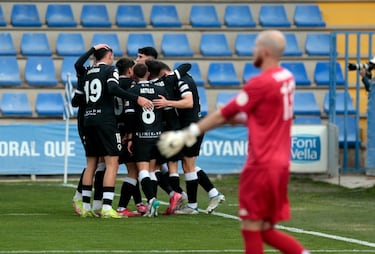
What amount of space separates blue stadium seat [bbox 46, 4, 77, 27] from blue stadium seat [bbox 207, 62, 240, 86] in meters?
3.83

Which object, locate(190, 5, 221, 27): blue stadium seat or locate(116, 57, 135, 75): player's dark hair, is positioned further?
locate(190, 5, 221, 27): blue stadium seat

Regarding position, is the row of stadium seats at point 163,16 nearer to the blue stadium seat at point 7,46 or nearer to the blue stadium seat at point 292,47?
the blue stadium seat at point 292,47

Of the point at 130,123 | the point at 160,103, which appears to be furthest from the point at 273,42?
the point at 130,123

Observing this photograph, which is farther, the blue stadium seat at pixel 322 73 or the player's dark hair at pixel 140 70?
the blue stadium seat at pixel 322 73

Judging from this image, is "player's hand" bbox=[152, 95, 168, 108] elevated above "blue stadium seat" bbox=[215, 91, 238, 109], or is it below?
below

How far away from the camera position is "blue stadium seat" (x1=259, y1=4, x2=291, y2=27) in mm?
29336

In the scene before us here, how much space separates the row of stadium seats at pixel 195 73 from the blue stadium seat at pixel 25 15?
4.96ft

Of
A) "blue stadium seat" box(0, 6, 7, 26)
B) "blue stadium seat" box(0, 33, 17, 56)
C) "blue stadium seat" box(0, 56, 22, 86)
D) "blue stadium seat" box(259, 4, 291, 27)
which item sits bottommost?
"blue stadium seat" box(0, 56, 22, 86)

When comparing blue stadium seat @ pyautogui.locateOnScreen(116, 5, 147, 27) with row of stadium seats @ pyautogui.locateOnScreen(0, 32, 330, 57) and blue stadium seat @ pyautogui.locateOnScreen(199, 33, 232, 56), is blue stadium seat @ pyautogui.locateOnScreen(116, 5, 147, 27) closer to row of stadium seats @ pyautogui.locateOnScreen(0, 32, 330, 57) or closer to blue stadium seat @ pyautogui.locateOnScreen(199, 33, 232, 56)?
row of stadium seats @ pyautogui.locateOnScreen(0, 32, 330, 57)

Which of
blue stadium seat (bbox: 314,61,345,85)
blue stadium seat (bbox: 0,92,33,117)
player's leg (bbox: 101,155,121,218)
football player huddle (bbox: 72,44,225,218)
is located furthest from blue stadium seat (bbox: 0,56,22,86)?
player's leg (bbox: 101,155,121,218)

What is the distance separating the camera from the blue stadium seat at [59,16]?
94.9ft

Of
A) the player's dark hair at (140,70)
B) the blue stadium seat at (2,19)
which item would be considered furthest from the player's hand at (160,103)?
the blue stadium seat at (2,19)

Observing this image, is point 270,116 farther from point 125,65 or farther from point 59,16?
point 59,16

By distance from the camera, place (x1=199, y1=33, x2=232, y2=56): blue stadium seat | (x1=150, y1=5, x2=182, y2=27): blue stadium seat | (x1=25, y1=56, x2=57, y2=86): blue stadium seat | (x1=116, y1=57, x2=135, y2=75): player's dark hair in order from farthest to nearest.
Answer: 1. (x1=150, y1=5, x2=182, y2=27): blue stadium seat
2. (x1=199, y1=33, x2=232, y2=56): blue stadium seat
3. (x1=25, y1=56, x2=57, y2=86): blue stadium seat
4. (x1=116, y1=57, x2=135, y2=75): player's dark hair
